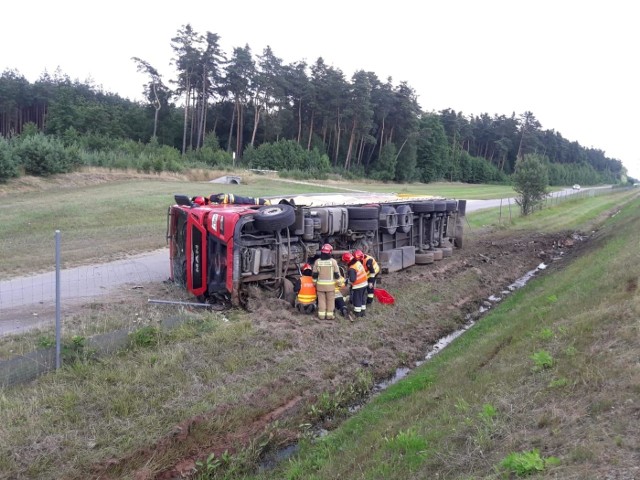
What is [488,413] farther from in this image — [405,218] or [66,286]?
[405,218]

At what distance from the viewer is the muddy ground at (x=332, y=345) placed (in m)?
5.50

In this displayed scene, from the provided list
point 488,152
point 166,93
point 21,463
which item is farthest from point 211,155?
point 488,152

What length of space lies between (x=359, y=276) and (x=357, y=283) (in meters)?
0.17

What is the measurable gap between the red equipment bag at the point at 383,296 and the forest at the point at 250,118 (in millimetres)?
32606

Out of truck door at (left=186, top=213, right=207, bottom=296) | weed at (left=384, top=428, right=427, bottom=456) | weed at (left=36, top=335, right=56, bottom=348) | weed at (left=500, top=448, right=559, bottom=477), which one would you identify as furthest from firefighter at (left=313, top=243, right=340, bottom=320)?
weed at (left=500, top=448, right=559, bottom=477)

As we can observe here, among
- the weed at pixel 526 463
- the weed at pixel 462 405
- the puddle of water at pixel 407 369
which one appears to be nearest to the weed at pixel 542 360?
the weed at pixel 462 405

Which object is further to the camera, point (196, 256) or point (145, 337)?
point (196, 256)

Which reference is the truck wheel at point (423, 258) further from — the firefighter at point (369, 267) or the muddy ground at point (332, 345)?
the firefighter at point (369, 267)

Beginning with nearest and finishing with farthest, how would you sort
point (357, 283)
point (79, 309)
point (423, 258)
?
point (79, 309) < point (357, 283) < point (423, 258)

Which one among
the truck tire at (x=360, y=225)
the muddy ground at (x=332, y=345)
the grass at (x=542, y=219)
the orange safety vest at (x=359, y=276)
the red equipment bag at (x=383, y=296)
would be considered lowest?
the muddy ground at (x=332, y=345)

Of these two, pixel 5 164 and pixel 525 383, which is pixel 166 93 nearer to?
pixel 5 164

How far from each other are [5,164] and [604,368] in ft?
90.9

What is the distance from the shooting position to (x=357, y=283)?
9531 millimetres

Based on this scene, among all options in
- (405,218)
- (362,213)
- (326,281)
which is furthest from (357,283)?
(405,218)
